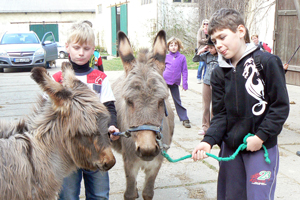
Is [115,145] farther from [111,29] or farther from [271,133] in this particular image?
[111,29]

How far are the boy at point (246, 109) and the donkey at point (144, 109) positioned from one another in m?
0.45

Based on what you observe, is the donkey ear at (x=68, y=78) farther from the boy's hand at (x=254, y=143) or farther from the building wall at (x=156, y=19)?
the building wall at (x=156, y=19)

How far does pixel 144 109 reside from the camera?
295cm

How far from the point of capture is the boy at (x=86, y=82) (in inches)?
112

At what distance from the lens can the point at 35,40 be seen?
689 inches

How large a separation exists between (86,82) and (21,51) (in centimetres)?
1445

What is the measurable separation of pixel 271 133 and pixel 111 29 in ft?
90.5

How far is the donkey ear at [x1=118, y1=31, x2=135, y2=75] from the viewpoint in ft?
11.6

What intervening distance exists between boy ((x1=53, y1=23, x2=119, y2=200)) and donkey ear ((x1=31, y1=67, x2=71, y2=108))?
66 cm

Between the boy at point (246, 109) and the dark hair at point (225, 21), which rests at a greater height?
the dark hair at point (225, 21)

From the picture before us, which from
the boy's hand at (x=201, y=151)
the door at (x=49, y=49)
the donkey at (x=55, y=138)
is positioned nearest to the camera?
the donkey at (x=55, y=138)

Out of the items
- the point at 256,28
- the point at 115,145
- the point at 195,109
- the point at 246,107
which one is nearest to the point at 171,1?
the point at 256,28

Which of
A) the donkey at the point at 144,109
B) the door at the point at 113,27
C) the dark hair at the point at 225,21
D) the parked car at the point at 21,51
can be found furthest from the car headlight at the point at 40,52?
the dark hair at the point at 225,21

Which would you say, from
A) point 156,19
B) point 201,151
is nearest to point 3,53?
point 156,19
